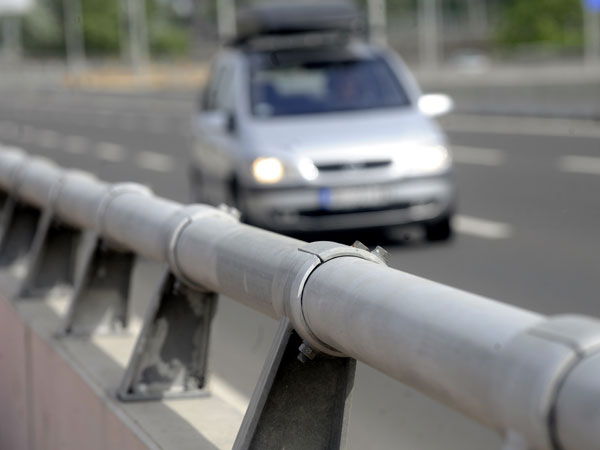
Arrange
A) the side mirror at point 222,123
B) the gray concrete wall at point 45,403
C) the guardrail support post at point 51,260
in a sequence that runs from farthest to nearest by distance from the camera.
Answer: the side mirror at point 222,123
the guardrail support post at point 51,260
the gray concrete wall at point 45,403

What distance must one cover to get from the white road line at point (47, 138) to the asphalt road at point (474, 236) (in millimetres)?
48

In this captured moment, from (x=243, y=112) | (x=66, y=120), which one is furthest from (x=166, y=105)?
(x=243, y=112)

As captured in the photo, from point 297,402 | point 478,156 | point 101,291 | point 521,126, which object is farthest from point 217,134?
point 521,126

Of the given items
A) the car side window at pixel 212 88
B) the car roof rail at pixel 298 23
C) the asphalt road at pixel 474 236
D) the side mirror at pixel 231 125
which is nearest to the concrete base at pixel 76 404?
the asphalt road at pixel 474 236

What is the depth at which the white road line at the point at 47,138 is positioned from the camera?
32688 millimetres

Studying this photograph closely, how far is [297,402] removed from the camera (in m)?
2.67

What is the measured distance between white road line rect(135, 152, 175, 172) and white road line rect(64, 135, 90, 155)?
2.84 m

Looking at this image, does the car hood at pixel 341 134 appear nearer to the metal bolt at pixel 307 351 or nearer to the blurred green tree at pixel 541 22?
the metal bolt at pixel 307 351

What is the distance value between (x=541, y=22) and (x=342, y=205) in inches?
4239

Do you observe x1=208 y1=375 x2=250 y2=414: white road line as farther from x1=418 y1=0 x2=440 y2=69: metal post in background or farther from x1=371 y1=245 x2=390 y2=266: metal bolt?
x1=418 y1=0 x2=440 y2=69: metal post in background

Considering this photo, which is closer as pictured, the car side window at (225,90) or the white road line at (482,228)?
the white road line at (482,228)

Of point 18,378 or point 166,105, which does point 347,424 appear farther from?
point 166,105

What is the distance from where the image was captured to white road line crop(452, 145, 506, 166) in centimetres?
2105

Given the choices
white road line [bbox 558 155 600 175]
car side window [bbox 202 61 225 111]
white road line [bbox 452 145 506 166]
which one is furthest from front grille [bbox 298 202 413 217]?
white road line [bbox 452 145 506 166]
